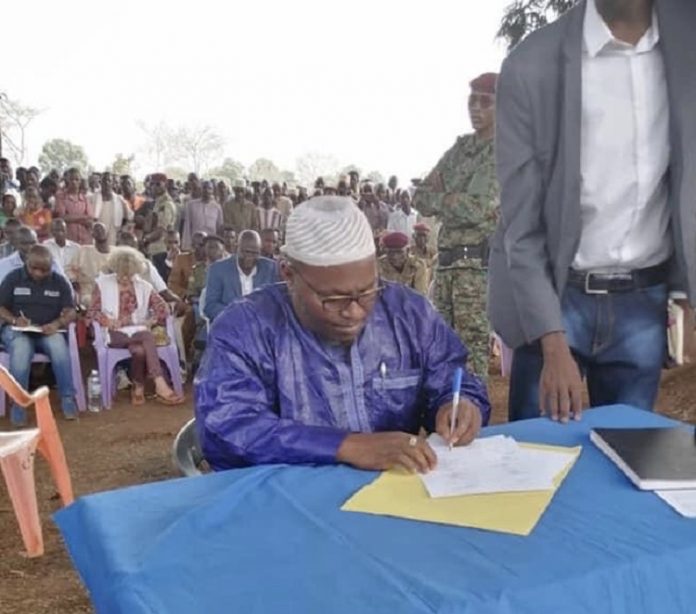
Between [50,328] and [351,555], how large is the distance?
533 cm

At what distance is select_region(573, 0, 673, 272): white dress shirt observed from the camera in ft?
6.07

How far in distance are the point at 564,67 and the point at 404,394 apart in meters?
0.77

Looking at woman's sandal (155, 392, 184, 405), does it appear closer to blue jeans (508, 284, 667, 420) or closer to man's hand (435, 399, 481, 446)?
blue jeans (508, 284, 667, 420)

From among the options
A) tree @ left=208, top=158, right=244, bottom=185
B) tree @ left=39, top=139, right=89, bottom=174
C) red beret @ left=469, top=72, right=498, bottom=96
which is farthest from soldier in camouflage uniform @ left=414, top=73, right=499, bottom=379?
tree @ left=208, top=158, right=244, bottom=185

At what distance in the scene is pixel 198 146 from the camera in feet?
138

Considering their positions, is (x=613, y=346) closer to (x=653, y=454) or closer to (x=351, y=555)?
(x=653, y=454)

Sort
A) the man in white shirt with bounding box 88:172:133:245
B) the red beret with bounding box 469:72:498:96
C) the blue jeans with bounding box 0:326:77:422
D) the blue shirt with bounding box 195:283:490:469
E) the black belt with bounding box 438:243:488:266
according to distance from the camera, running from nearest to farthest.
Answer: the blue shirt with bounding box 195:283:490:469
the red beret with bounding box 469:72:498:96
the black belt with bounding box 438:243:488:266
the blue jeans with bounding box 0:326:77:422
the man in white shirt with bounding box 88:172:133:245

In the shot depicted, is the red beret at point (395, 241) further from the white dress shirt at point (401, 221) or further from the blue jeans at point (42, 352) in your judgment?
the white dress shirt at point (401, 221)

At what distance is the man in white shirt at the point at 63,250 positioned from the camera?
781 centimetres

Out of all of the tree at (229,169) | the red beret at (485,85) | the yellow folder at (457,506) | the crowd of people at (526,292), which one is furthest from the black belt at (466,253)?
the tree at (229,169)

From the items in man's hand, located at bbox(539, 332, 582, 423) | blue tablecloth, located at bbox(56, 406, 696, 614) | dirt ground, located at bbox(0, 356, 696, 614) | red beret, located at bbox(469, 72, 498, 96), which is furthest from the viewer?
red beret, located at bbox(469, 72, 498, 96)

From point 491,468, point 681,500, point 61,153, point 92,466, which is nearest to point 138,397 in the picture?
point 92,466

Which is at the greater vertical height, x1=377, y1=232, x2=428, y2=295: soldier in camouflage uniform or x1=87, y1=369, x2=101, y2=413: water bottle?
x1=377, y1=232, x2=428, y2=295: soldier in camouflage uniform

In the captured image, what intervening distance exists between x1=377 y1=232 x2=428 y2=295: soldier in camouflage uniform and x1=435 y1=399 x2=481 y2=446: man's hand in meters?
5.29
